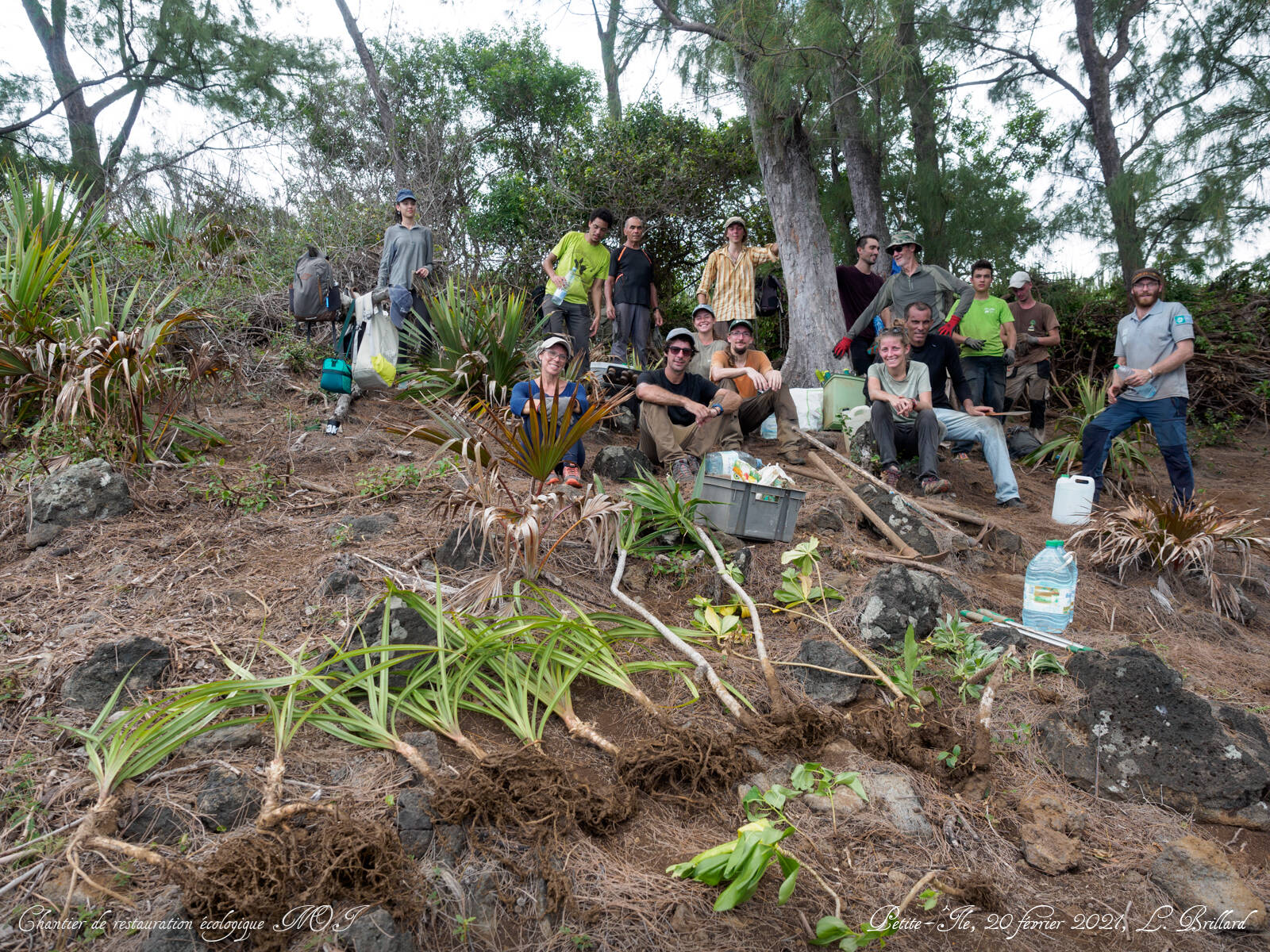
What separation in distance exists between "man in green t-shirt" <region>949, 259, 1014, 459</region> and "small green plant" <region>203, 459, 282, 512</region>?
5.15m

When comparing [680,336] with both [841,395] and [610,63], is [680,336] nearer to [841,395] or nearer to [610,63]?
[841,395]

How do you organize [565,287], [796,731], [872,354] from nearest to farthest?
[796,731]
[565,287]
[872,354]

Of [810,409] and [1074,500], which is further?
[810,409]

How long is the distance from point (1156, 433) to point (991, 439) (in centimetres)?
102

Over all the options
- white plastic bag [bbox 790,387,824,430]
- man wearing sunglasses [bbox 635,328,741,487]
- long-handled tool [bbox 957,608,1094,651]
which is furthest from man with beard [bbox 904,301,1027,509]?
long-handled tool [bbox 957,608,1094,651]

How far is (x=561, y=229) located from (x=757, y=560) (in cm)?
615

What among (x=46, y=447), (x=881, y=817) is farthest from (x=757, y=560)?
(x=46, y=447)

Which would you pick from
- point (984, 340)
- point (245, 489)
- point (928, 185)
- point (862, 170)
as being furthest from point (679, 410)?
point (928, 185)

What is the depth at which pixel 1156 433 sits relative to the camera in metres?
5.29

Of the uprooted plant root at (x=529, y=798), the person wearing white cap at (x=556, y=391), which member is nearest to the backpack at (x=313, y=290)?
the person wearing white cap at (x=556, y=391)

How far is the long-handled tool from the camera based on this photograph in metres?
3.51

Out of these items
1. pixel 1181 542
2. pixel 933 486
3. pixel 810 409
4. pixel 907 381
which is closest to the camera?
pixel 1181 542

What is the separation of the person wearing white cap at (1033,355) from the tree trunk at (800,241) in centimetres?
170

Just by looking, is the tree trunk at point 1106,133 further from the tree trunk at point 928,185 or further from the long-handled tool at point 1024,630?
the long-handled tool at point 1024,630
